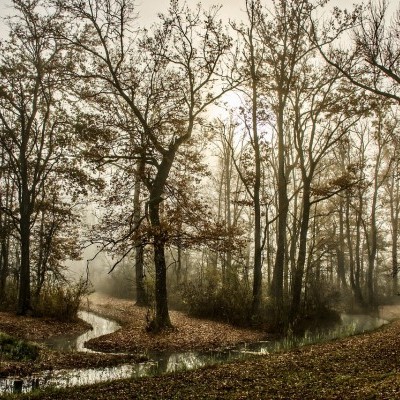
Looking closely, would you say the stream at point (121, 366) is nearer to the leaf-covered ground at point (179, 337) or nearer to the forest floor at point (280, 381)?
the leaf-covered ground at point (179, 337)

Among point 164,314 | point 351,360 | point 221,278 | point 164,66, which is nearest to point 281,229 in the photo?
point 221,278

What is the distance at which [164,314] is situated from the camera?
16.1 meters

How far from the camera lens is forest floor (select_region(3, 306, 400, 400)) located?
645 cm

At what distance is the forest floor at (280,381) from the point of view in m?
6.45

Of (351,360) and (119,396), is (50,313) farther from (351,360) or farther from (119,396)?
(351,360)

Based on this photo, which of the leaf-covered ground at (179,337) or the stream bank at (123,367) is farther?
the leaf-covered ground at (179,337)

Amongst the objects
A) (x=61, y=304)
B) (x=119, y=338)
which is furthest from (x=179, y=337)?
(x=61, y=304)

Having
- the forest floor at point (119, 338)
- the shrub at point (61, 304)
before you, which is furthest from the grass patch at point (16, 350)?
the shrub at point (61, 304)

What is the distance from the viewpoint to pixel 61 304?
1788cm

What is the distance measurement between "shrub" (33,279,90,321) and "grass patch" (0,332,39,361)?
5939mm

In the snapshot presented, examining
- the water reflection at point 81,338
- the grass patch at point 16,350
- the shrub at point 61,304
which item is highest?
the shrub at point 61,304

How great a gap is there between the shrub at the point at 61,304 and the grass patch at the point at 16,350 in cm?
594

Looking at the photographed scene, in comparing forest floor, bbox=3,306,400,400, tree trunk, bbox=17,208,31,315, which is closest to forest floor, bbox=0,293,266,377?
tree trunk, bbox=17,208,31,315

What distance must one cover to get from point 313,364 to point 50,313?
12.8m
